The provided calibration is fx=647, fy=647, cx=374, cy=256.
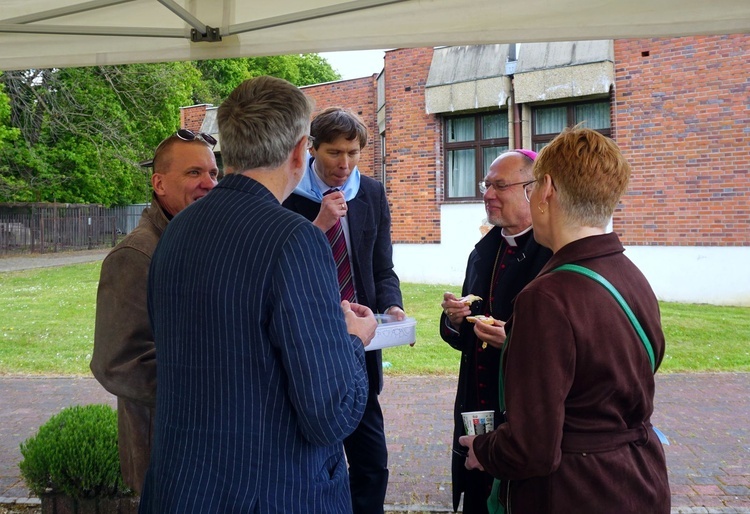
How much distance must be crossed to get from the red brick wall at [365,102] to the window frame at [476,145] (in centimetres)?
275

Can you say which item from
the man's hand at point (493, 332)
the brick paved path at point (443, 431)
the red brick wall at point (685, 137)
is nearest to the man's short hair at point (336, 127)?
the man's hand at point (493, 332)

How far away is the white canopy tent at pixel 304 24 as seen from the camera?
326 centimetres

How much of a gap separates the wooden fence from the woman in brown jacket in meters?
27.6

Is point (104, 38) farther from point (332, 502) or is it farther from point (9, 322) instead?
point (9, 322)

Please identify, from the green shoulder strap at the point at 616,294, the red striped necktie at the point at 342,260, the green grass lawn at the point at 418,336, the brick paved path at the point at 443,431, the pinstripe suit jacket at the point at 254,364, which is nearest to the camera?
the pinstripe suit jacket at the point at 254,364

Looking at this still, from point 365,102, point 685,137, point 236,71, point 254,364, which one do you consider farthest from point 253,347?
point 236,71

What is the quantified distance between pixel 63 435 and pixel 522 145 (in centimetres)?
1291

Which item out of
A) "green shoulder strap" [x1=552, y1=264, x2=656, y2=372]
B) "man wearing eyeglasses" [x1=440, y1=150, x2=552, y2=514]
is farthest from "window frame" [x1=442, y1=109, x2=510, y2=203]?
"green shoulder strap" [x1=552, y1=264, x2=656, y2=372]

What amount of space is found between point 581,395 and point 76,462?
297cm

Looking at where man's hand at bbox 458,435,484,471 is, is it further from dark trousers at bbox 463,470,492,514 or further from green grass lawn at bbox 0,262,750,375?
green grass lawn at bbox 0,262,750,375

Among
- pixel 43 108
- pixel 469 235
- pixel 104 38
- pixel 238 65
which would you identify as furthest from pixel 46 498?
pixel 238 65

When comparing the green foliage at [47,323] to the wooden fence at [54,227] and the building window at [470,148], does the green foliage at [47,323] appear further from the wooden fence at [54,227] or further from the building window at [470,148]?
the building window at [470,148]

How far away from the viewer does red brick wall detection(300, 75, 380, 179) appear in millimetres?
18359

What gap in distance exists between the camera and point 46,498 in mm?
3738
